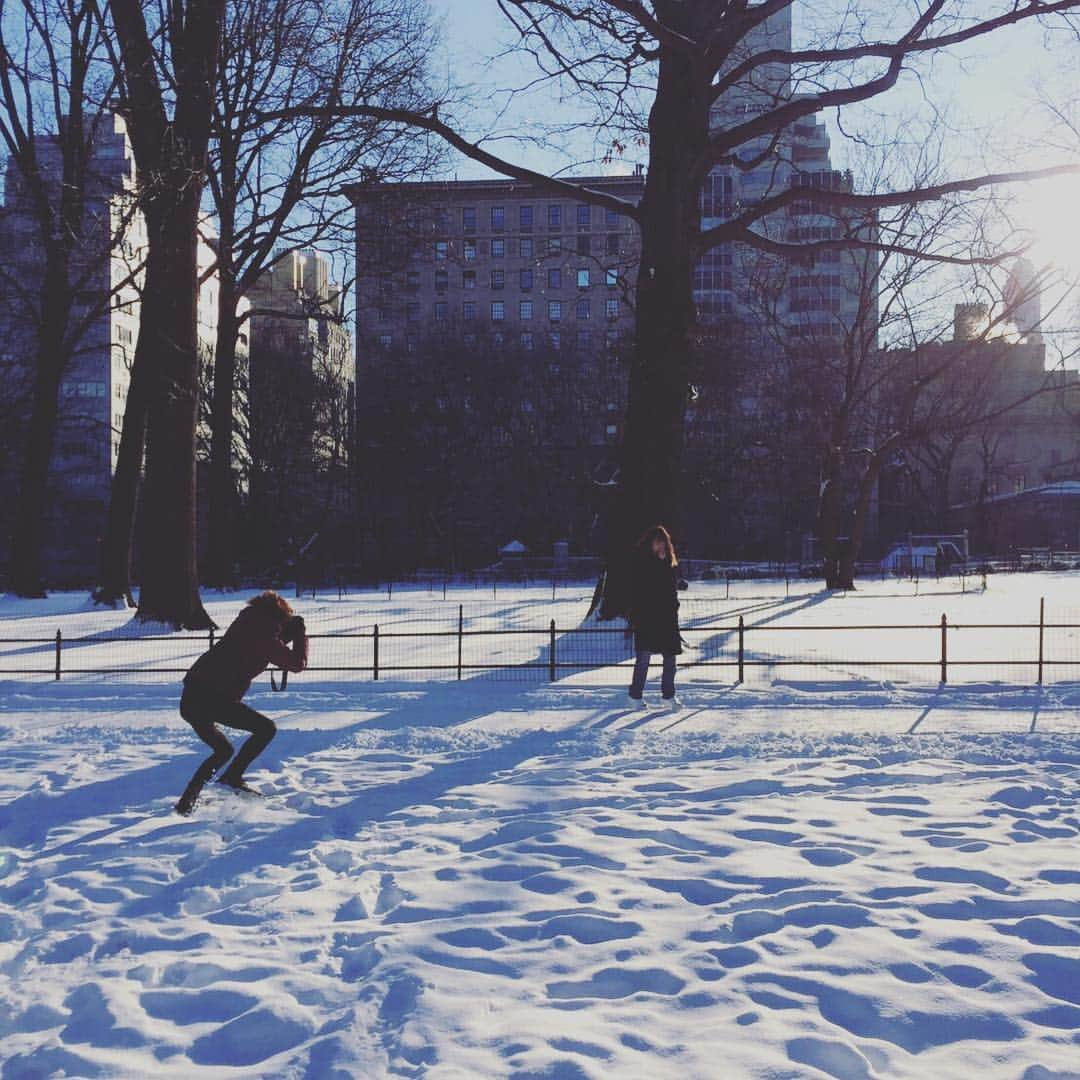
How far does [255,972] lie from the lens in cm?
497

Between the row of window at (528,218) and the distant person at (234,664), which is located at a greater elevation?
the row of window at (528,218)

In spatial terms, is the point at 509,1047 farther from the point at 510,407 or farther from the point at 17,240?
the point at 510,407

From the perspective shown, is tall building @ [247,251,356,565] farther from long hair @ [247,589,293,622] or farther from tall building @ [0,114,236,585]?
long hair @ [247,589,293,622]

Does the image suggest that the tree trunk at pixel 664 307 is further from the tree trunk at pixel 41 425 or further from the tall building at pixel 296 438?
the tall building at pixel 296 438

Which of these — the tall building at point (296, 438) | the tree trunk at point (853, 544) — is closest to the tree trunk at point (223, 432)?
the tall building at point (296, 438)

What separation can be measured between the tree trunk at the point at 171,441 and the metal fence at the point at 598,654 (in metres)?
1.25

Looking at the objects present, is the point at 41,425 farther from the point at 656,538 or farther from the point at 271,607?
the point at 271,607

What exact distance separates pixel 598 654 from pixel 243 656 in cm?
1022

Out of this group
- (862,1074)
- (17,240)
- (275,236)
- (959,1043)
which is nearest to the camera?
(862,1074)

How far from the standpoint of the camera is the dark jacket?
7.77 m

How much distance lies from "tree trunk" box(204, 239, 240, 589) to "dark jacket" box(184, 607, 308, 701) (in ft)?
75.2

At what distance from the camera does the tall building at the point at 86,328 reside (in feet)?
91.8

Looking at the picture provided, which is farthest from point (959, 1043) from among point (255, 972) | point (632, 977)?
point (255, 972)

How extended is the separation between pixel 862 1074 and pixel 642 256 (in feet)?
55.2
